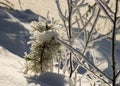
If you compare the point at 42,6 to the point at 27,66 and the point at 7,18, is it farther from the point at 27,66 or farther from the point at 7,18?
the point at 27,66

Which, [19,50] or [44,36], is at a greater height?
[19,50]

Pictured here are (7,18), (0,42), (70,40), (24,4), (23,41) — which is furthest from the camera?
(24,4)

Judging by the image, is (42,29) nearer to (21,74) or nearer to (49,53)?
(49,53)

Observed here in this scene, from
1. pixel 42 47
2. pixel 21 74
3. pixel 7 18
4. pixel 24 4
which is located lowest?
pixel 21 74

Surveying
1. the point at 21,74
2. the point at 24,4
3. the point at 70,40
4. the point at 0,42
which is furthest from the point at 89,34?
the point at 24,4

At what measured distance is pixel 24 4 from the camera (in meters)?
6.49

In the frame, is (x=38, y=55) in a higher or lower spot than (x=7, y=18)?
lower

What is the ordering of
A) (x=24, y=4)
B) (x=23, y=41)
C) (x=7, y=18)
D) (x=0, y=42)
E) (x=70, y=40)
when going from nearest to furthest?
(x=70, y=40)
(x=0, y=42)
(x=23, y=41)
(x=7, y=18)
(x=24, y=4)

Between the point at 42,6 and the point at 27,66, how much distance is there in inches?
188

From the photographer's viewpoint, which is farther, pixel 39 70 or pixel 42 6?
pixel 42 6

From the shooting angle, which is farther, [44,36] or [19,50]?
[19,50]

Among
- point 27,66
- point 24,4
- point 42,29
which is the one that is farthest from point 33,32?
point 24,4

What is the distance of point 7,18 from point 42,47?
5.97ft

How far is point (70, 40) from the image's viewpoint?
179 centimetres
